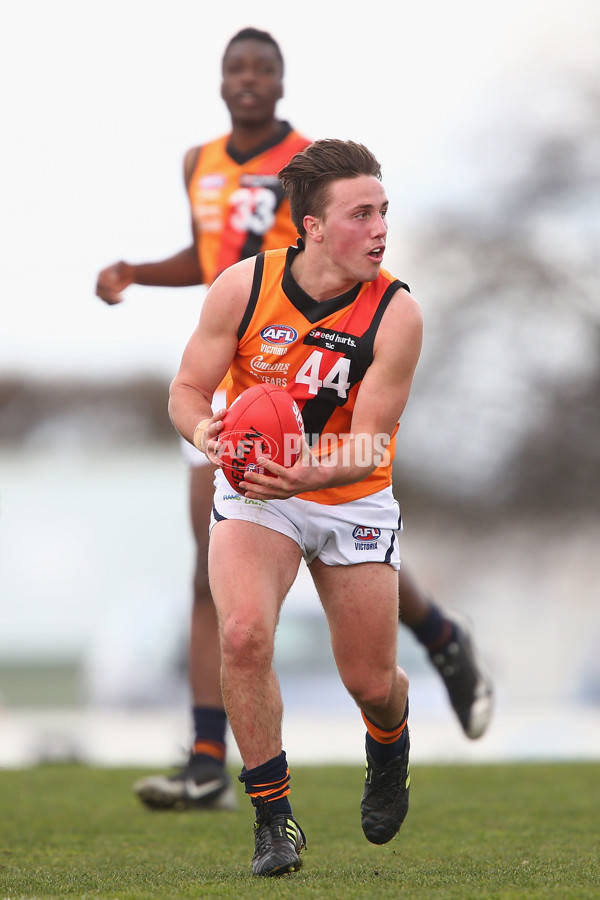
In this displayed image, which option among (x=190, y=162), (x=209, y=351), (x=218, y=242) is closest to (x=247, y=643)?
(x=209, y=351)

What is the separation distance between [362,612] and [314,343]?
81 cm

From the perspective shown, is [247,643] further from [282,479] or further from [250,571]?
[282,479]

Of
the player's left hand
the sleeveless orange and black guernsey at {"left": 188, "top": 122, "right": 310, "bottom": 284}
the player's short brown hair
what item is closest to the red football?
Answer: the player's left hand

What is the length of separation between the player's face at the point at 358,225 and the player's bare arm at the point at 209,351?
30cm

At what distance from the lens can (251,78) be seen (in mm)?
5465

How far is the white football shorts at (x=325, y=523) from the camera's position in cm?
373

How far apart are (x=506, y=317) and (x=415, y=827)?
51.5 ft

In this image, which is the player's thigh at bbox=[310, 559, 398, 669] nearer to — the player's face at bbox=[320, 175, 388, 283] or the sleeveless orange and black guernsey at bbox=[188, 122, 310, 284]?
the player's face at bbox=[320, 175, 388, 283]

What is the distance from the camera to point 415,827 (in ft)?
Answer: 16.6

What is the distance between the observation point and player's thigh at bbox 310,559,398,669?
377 cm

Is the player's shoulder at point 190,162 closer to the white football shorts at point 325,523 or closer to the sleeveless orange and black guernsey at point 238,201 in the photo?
the sleeveless orange and black guernsey at point 238,201

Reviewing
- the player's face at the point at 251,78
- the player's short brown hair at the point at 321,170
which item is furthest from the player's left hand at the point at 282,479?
the player's face at the point at 251,78

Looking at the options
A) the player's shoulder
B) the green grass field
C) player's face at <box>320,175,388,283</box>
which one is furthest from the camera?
the player's shoulder

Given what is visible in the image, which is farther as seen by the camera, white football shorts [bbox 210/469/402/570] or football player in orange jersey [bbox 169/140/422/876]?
white football shorts [bbox 210/469/402/570]
